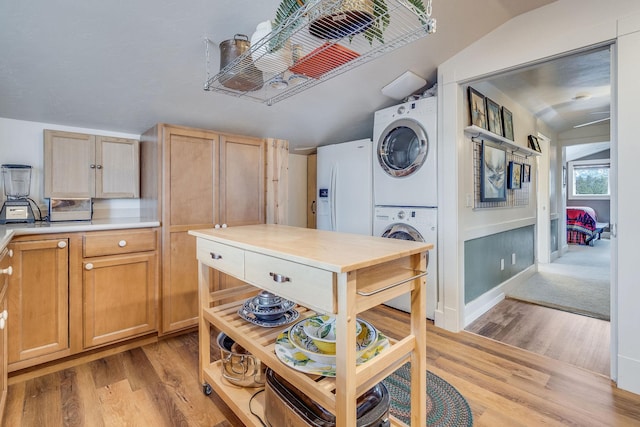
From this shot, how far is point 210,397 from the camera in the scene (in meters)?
1.66

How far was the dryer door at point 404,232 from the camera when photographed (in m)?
2.65

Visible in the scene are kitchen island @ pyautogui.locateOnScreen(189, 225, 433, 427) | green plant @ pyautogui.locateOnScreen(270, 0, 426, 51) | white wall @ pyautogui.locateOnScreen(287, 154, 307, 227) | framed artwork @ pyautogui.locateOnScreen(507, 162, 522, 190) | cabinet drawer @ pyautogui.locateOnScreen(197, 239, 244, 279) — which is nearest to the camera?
kitchen island @ pyautogui.locateOnScreen(189, 225, 433, 427)

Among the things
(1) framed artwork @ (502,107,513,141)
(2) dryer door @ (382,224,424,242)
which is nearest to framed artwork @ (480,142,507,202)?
(1) framed artwork @ (502,107,513,141)

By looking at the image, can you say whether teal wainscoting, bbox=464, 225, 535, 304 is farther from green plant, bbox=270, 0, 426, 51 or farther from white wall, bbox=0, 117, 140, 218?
white wall, bbox=0, 117, 140, 218

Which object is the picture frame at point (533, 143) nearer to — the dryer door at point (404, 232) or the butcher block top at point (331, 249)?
the dryer door at point (404, 232)

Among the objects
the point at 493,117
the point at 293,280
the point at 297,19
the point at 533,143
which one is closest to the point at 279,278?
the point at 293,280

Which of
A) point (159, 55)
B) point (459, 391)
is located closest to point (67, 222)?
point (159, 55)

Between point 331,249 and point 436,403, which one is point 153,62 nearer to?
point 331,249

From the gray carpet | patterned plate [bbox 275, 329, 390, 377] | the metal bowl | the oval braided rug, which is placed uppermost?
patterned plate [bbox 275, 329, 390, 377]

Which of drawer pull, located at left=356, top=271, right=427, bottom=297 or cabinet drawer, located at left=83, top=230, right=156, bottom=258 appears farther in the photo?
cabinet drawer, located at left=83, top=230, right=156, bottom=258

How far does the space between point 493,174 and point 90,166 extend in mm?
3640

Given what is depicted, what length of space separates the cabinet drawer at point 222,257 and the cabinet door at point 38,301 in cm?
104

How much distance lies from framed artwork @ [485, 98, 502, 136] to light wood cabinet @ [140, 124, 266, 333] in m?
2.37

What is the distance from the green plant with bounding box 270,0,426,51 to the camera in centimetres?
117
